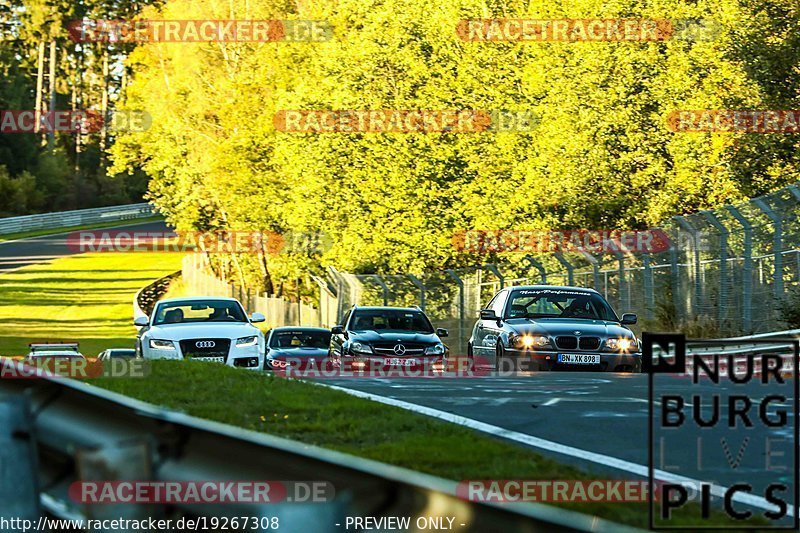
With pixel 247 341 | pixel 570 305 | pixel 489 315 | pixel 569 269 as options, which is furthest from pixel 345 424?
pixel 569 269

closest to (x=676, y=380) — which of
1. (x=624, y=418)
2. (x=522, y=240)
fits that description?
(x=624, y=418)

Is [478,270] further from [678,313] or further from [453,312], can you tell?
[678,313]

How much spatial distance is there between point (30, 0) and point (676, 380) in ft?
319

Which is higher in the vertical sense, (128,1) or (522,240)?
(128,1)

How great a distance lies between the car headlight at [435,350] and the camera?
24.4 m

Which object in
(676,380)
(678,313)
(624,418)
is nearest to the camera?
(624,418)

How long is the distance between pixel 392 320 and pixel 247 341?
115 inches

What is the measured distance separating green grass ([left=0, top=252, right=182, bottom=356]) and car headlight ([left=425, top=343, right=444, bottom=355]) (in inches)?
1226

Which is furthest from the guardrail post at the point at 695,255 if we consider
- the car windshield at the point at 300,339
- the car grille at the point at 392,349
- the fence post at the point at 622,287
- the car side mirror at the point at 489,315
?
the car windshield at the point at 300,339

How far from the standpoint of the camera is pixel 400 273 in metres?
45.8

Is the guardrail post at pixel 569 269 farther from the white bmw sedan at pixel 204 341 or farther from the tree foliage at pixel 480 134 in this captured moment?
the white bmw sedan at pixel 204 341

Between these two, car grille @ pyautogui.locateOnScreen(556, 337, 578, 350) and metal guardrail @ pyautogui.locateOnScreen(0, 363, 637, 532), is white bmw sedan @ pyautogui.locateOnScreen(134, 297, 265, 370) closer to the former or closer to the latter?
car grille @ pyautogui.locateOnScreen(556, 337, 578, 350)

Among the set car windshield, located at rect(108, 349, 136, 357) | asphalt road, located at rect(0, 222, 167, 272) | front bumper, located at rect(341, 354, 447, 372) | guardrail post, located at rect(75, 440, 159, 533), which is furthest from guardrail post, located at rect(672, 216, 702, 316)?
asphalt road, located at rect(0, 222, 167, 272)

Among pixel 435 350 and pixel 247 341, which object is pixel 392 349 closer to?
pixel 435 350
